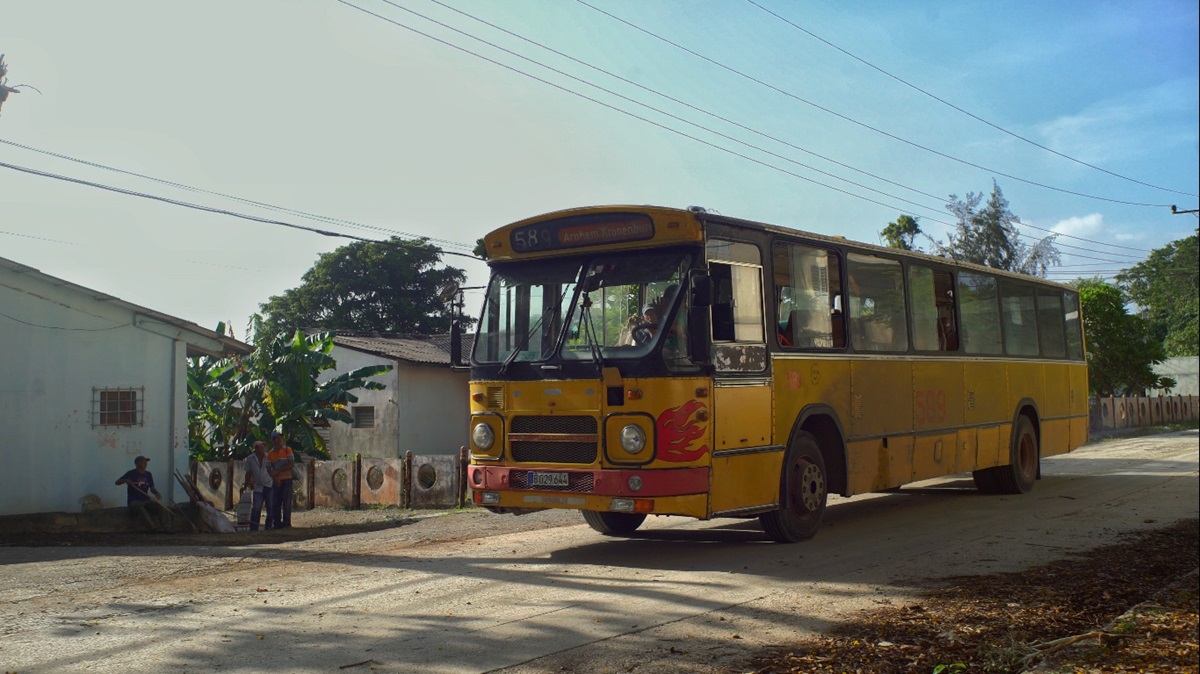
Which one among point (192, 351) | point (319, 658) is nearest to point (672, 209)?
point (319, 658)

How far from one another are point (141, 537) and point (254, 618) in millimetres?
8743

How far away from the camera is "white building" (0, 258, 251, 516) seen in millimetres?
17297

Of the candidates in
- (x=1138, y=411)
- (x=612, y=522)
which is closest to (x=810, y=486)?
(x=612, y=522)

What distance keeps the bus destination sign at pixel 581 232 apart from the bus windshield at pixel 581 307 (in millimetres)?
163

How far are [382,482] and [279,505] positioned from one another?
3.73 metres

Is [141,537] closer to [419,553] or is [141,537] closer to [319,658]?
[419,553]

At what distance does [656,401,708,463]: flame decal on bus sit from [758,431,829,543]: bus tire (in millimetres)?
1663

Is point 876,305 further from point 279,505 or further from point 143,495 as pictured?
point 143,495

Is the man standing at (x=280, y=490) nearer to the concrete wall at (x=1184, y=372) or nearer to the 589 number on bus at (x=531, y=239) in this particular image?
the 589 number on bus at (x=531, y=239)

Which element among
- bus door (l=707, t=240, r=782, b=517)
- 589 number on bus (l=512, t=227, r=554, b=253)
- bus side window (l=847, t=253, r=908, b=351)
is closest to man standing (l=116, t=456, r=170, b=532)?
A: 589 number on bus (l=512, t=227, r=554, b=253)

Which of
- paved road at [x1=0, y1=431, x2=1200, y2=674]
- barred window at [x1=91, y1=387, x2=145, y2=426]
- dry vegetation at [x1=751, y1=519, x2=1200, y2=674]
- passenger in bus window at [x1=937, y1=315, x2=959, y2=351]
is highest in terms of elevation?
passenger in bus window at [x1=937, y1=315, x2=959, y2=351]

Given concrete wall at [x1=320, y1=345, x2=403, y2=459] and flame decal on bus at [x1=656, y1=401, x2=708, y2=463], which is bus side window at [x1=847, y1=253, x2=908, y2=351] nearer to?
flame decal on bus at [x1=656, y1=401, x2=708, y2=463]

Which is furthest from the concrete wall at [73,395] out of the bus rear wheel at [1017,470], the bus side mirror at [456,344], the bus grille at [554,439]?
the bus rear wheel at [1017,470]

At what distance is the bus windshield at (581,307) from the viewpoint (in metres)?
9.91
